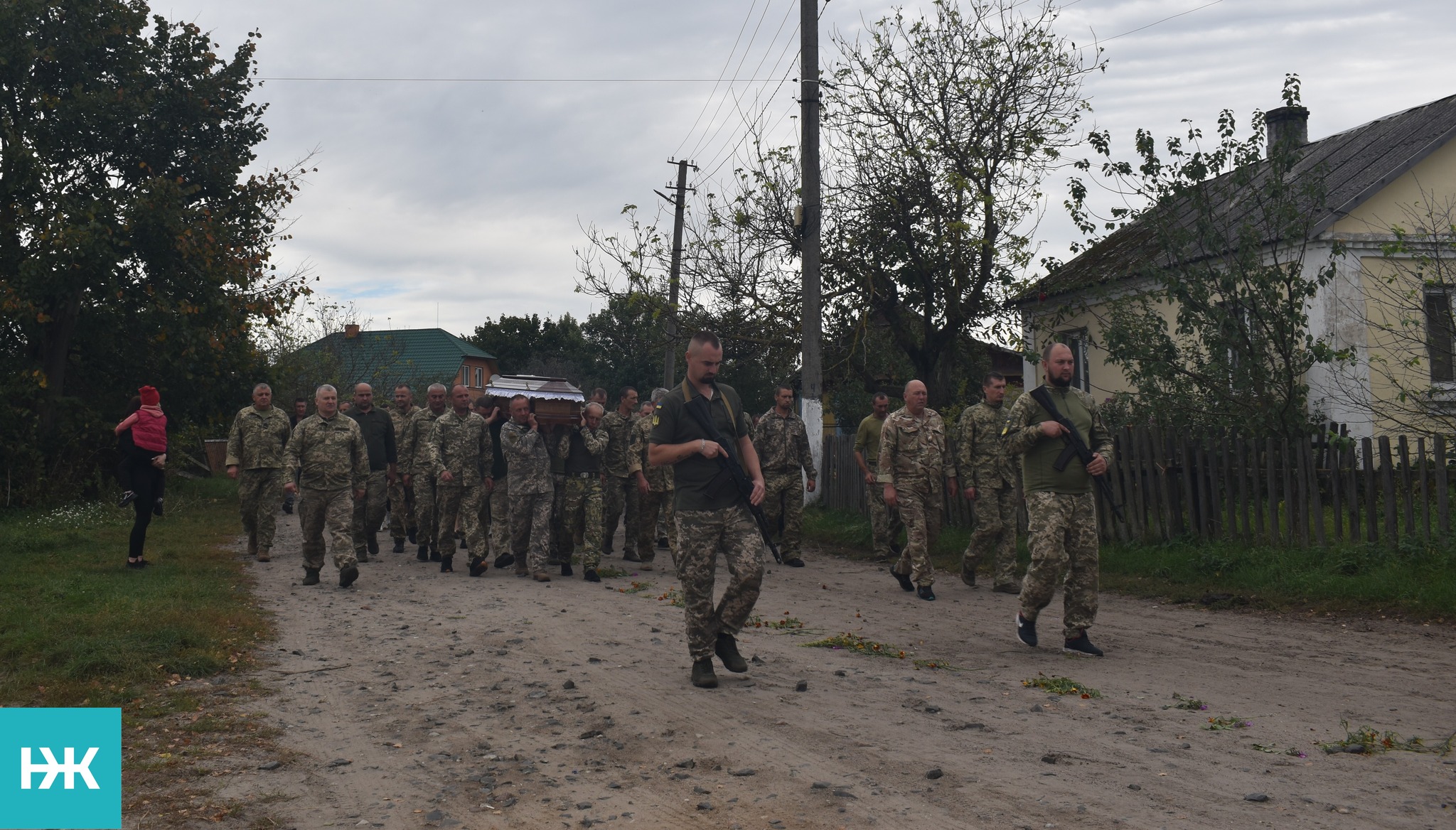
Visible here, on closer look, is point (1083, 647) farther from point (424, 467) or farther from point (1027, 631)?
point (424, 467)

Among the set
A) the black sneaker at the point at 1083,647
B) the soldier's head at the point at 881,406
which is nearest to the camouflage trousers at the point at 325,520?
the soldier's head at the point at 881,406

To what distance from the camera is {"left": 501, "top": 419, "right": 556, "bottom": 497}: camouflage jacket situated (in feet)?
39.3

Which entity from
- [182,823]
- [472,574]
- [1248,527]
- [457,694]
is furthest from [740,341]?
[182,823]

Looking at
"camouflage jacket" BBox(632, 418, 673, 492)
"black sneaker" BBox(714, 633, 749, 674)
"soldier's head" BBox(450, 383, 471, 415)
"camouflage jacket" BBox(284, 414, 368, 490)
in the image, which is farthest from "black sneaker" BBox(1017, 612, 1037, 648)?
"soldier's head" BBox(450, 383, 471, 415)

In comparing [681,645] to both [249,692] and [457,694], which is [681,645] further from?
[249,692]

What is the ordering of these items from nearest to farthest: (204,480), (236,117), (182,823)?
(182,823)
(236,117)
(204,480)

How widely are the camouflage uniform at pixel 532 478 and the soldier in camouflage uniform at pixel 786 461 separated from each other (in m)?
2.94

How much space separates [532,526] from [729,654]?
5573mm

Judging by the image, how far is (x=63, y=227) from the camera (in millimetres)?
19000

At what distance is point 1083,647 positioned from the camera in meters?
7.70

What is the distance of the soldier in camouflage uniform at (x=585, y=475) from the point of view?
40.0 ft

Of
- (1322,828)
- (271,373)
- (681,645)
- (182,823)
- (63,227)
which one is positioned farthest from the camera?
(271,373)

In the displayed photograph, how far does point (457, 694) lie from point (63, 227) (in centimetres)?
1631

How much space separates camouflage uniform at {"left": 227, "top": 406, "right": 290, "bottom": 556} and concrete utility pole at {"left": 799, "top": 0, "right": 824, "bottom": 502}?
299 inches
